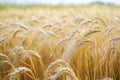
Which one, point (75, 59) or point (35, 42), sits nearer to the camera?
point (75, 59)

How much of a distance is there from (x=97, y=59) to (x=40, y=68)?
0.47 metres

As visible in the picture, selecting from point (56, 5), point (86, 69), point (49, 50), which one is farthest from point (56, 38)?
point (56, 5)

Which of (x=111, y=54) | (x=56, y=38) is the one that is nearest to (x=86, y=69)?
(x=111, y=54)

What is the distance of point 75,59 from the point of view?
2.12 metres

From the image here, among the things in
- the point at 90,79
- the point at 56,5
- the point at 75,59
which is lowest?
the point at 56,5

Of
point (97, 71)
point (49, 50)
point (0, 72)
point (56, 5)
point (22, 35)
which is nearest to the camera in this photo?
point (97, 71)

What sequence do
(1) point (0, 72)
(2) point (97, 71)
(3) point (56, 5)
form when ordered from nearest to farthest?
(2) point (97, 71) < (1) point (0, 72) < (3) point (56, 5)

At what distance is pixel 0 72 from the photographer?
7.01 ft

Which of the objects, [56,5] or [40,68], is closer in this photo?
[40,68]

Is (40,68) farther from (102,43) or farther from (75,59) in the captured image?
(102,43)

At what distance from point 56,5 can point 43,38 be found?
1062 cm

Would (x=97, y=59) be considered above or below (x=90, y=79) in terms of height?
above

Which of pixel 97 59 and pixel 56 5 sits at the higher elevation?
pixel 97 59

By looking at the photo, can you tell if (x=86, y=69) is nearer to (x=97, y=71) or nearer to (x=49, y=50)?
(x=97, y=71)
